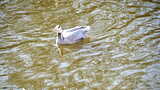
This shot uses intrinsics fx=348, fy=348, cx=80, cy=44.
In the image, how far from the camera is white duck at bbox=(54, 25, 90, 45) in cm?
970

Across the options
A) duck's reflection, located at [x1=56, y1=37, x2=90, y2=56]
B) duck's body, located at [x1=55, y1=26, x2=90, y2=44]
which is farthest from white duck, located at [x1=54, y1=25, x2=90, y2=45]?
duck's reflection, located at [x1=56, y1=37, x2=90, y2=56]

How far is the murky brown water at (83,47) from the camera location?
7.79 metres

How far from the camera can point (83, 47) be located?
9.48 metres

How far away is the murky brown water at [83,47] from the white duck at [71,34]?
19 cm

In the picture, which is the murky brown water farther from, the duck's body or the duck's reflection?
the duck's body

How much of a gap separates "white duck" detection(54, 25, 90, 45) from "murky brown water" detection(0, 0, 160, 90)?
19cm

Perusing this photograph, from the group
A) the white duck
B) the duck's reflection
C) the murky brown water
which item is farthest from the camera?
the white duck

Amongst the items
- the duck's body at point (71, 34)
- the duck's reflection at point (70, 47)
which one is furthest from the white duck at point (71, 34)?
the duck's reflection at point (70, 47)

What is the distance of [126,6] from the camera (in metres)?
11.5

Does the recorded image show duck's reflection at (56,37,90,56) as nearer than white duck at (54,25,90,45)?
Yes

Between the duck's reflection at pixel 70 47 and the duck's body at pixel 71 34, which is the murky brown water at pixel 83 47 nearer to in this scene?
the duck's reflection at pixel 70 47

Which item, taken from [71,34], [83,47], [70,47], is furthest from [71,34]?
[83,47]

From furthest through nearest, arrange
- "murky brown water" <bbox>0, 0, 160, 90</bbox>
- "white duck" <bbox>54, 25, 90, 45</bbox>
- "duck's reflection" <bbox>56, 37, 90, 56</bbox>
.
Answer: "white duck" <bbox>54, 25, 90, 45</bbox> → "duck's reflection" <bbox>56, 37, 90, 56</bbox> → "murky brown water" <bbox>0, 0, 160, 90</bbox>

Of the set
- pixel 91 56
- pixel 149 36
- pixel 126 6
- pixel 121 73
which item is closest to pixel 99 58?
pixel 91 56
